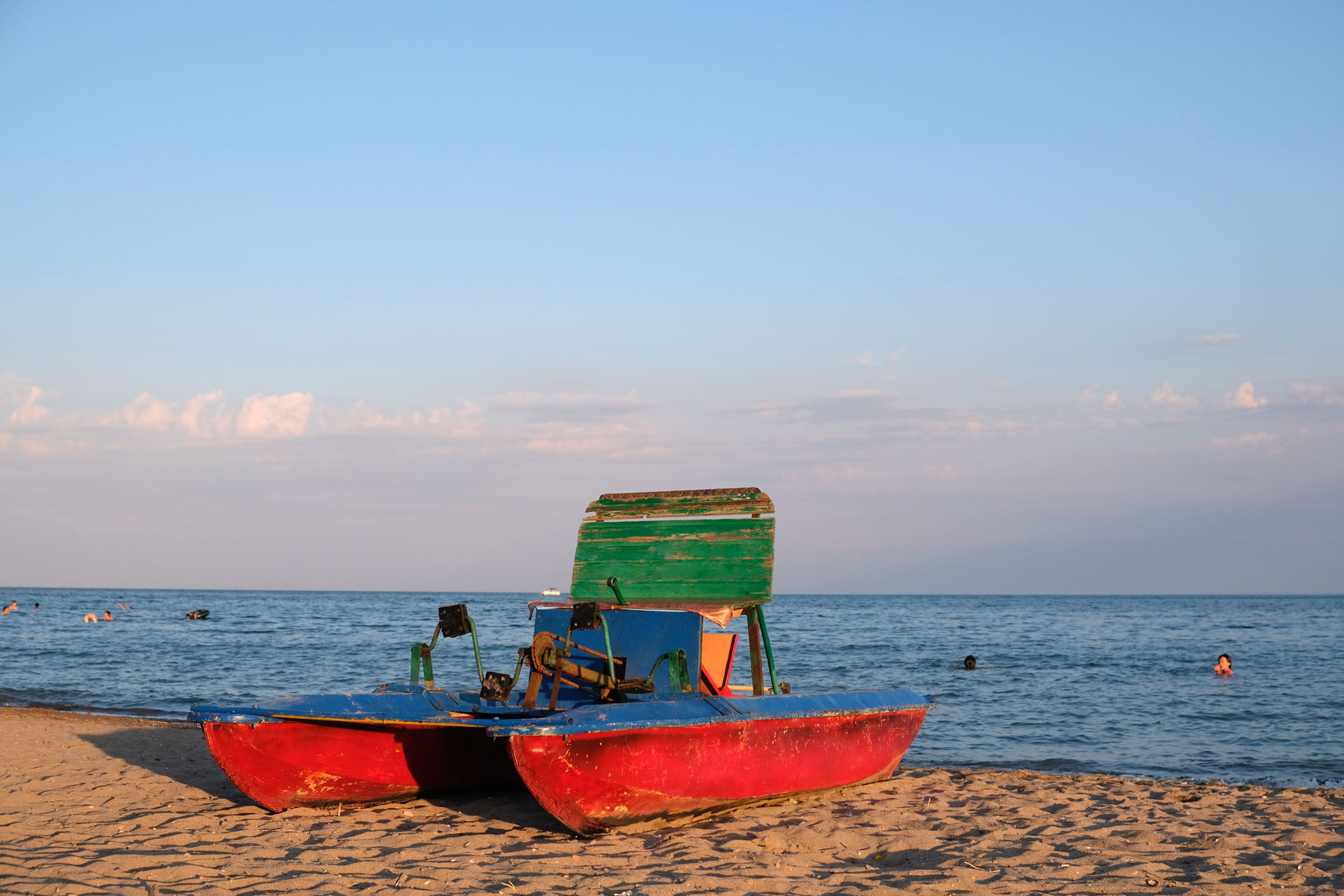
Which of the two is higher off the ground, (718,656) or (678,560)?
(678,560)

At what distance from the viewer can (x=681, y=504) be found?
32.1 feet

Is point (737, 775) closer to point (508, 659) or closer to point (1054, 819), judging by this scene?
point (1054, 819)

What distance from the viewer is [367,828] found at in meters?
7.42

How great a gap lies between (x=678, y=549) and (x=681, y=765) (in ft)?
8.81

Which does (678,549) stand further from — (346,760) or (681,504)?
(346,760)

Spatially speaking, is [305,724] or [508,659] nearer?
[305,724]

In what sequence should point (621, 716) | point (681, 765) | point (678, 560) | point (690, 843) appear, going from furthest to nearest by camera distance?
1. point (678, 560)
2. point (681, 765)
3. point (690, 843)
4. point (621, 716)

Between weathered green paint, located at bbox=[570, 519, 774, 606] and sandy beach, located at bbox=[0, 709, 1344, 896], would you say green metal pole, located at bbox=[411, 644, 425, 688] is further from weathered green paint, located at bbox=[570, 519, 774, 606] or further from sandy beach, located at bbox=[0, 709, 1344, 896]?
weathered green paint, located at bbox=[570, 519, 774, 606]

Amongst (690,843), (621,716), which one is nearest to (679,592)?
(621,716)

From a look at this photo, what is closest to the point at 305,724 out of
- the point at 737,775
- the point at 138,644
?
the point at 737,775

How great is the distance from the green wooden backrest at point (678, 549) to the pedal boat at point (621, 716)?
0.02 meters

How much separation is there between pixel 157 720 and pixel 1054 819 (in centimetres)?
1249

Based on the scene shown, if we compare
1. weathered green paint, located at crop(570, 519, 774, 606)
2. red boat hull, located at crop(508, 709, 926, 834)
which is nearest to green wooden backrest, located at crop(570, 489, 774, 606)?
weathered green paint, located at crop(570, 519, 774, 606)

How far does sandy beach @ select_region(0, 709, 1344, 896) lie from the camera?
5996mm
